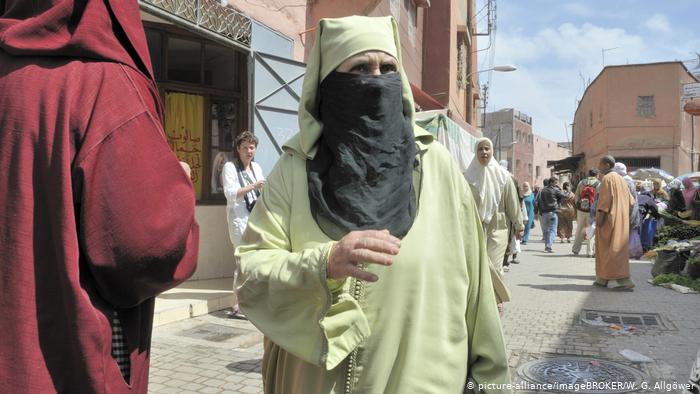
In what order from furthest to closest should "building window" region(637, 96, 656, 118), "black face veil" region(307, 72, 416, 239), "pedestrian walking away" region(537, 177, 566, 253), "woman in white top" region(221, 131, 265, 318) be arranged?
"building window" region(637, 96, 656, 118) < "pedestrian walking away" region(537, 177, 566, 253) < "woman in white top" region(221, 131, 265, 318) < "black face veil" region(307, 72, 416, 239)

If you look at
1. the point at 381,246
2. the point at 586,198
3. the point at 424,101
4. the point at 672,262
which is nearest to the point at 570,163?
the point at 586,198

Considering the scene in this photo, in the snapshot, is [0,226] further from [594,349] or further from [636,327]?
[636,327]

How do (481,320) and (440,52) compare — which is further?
(440,52)

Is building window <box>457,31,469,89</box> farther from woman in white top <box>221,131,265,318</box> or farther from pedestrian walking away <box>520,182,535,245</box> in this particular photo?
woman in white top <box>221,131,265,318</box>

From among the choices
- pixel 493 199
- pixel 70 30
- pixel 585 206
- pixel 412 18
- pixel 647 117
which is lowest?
pixel 585 206

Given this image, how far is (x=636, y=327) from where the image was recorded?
5.80 m

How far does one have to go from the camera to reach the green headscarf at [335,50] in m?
1.77

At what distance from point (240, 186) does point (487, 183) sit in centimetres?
260

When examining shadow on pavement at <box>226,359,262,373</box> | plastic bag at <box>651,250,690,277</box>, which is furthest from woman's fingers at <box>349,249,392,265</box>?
plastic bag at <box>651,250,690,277</box>

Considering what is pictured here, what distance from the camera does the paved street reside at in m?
4.17

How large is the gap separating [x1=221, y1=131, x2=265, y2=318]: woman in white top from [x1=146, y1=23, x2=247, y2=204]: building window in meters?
2.12

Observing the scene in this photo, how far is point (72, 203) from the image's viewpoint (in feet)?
4.17

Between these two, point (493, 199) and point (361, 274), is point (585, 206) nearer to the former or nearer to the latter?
point (493, 199)

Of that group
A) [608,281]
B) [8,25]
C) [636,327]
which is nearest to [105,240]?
[8,25]
